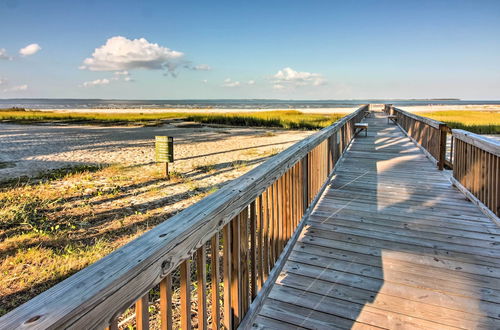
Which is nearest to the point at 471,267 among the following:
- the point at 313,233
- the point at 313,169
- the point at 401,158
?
the point at 313,233

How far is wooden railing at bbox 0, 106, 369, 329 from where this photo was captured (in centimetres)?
79

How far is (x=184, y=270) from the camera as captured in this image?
1333mm

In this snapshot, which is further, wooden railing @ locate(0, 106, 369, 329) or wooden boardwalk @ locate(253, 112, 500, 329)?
wooden boardwalk @ locate(253, 112, 500, 329)

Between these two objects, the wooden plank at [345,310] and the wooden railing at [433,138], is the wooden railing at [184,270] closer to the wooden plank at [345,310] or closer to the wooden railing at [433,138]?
the wooden plank at [345,310]

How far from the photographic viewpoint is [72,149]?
13852 millimetres

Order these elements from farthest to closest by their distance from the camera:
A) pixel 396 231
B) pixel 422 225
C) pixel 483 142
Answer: pixel 483 142, pixel 422 225, pixel 396 231

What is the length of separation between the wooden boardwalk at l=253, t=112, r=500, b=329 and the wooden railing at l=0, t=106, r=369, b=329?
30 cm

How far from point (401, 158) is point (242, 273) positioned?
7.09 m

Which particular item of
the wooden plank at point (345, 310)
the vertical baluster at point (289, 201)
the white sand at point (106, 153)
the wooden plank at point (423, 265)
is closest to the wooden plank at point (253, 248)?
the wooden plank at point (345, 310)

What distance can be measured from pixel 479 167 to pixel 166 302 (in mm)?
4432

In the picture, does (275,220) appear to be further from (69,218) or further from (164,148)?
(164,148)

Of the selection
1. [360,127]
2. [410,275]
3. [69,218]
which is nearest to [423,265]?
[410,275]

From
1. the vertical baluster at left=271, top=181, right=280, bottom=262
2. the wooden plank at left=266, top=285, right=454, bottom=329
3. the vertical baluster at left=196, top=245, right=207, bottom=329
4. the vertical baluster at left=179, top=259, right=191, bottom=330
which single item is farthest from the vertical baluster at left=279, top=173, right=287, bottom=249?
the vertical baluster at left=179, top=259, right=191, bottom=330

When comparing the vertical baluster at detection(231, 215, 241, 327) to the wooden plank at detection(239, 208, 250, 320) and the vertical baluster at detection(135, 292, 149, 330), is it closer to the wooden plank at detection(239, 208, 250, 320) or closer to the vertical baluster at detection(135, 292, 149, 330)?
the wooden plank at detection(239, 208, 250, 320)
